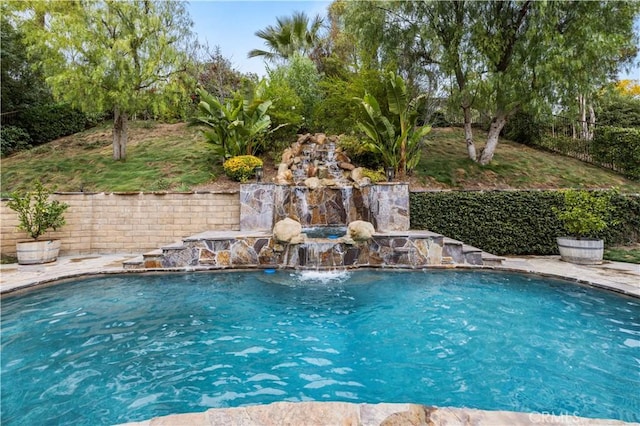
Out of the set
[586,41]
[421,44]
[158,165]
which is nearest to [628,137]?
[586,41]

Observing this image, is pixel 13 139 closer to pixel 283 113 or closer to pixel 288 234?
pixel 283 113

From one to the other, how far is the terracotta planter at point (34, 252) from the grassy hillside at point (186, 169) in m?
2.86

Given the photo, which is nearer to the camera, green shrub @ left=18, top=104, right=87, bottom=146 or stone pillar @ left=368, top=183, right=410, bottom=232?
stone pillar @ left=368, top=183, right=410, bottom=232

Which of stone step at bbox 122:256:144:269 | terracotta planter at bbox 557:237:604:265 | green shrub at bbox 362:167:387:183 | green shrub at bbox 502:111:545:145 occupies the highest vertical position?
green shrub at bbox 502:111:545:145

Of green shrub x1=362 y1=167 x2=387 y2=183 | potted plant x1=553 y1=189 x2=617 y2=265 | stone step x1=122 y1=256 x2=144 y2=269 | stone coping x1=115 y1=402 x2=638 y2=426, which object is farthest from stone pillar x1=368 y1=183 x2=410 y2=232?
stone coping x1=115 y1=402 x2=638 y2=426

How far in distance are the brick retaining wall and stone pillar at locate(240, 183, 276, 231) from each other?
420mm

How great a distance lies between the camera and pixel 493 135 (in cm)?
1212

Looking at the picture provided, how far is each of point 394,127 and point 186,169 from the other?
291 inches

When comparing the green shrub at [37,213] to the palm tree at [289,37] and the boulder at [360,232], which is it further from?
the palm tree at [289,37]

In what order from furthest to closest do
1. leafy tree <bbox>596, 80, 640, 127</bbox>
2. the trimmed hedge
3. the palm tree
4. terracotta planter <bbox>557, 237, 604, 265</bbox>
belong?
the palm tree < leafy tree <bbox>596, 80, 640, 127</bbox> < the trimmed hedge < terracotta planter <bbox>557, 237, 604, 265</bbox>

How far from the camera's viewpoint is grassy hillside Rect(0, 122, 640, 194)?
10.6 metres

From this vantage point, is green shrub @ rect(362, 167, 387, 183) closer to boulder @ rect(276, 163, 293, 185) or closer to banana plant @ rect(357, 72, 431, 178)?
banana plant @ rect(357, 72, 431, 178)

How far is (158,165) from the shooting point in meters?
11.8

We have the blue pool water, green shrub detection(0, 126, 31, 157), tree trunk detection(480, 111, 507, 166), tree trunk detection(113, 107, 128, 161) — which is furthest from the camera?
green shrub detection(0, 126, 31, 157)
